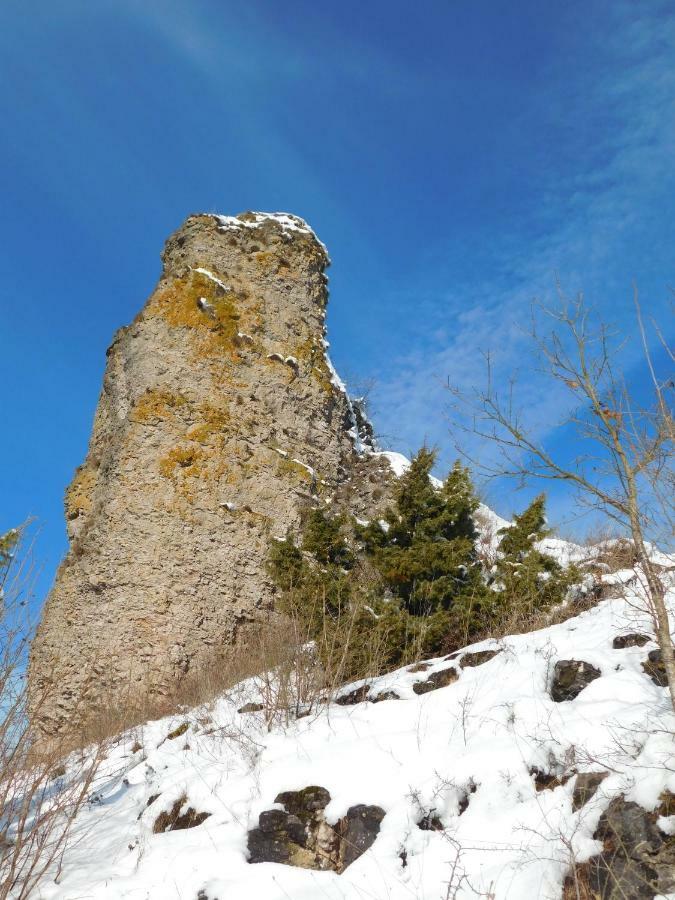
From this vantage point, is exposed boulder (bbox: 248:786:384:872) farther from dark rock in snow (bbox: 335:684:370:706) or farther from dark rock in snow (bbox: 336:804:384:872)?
dark rock in snow (bbox: 335:684:370:706)

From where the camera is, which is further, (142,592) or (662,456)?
(142,592)

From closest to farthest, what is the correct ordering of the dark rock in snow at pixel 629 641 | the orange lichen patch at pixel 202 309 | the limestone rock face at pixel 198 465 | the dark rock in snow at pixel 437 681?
1. the dark rock in snow at pixel 629 641
2. the dark rock in snow at pixel 437 681
3. the limestone rock face at pixel 198 465
4. the orange lichen patch at pixel 202 309

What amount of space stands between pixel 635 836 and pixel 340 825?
7.30 ft

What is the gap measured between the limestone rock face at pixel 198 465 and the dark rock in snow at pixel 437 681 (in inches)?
234

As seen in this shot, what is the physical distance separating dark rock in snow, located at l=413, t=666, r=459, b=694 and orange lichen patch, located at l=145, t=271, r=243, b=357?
996cm

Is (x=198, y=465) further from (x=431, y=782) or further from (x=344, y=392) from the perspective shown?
(x=431, y=782)

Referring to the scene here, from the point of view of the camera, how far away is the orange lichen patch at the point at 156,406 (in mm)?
13773

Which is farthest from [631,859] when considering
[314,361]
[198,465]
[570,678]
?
[314,361]

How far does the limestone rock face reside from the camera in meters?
12.0

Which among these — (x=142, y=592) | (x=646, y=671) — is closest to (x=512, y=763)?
(x=646, y=671)

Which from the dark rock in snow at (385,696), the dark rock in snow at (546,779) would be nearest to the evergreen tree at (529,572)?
the dark rock in snow at (385,696)

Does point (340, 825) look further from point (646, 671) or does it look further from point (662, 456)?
point (662, 456)

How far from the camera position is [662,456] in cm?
448

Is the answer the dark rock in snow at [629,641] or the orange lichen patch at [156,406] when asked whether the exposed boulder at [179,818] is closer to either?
the dark rock in snow at [629,641]
